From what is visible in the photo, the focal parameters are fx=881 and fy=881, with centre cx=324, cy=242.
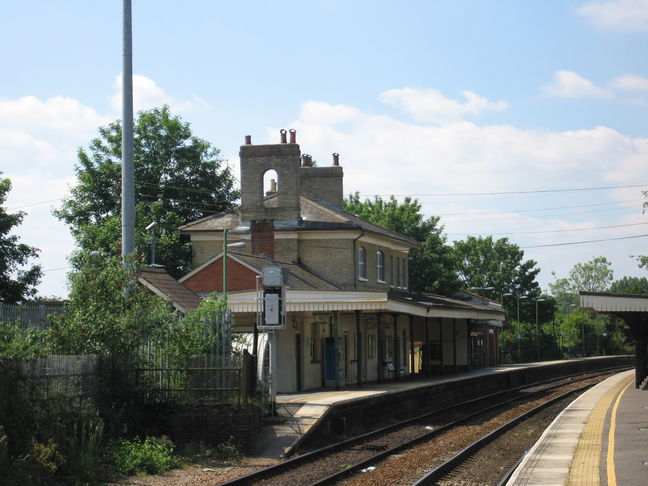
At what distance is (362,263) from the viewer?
130ft

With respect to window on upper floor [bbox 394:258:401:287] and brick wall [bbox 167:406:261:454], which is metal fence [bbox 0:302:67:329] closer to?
brick wall [bbox 167:406:261:454]

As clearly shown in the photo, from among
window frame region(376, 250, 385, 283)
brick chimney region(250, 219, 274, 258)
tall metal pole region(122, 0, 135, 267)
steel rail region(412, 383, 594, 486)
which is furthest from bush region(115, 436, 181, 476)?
window frame region(376, 250, 385, 283)

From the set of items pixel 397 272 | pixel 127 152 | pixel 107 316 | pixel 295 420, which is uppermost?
pixel 127 152

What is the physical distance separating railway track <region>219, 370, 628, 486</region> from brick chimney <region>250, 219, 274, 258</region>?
38.7 feet

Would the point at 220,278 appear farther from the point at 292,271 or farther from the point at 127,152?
the point at 127,152

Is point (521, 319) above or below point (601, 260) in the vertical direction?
below

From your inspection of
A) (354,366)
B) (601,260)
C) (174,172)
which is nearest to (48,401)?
(354,366)

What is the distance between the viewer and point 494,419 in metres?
25.8

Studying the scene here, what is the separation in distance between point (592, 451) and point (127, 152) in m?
10.6

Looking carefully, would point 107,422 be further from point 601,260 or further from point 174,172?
point 601,260

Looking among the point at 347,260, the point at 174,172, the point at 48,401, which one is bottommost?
the point at 48,401

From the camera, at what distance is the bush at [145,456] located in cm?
1450

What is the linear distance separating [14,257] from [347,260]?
49.3 ft

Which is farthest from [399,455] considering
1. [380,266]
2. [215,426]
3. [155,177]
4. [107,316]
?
[155,177]
